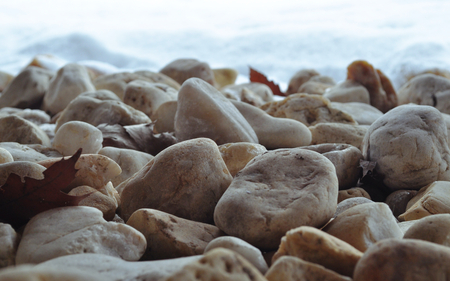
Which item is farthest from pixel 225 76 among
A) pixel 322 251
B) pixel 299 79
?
pixel 322 251

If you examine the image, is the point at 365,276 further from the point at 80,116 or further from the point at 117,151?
the point at 80,116

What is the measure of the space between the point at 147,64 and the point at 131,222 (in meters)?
5.50

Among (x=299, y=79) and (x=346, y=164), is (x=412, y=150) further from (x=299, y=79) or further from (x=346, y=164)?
(x=299, y=79)

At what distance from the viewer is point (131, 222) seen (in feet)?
3.89

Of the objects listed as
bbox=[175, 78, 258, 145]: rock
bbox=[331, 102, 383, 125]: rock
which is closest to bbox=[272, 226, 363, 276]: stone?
bbox=[175, 78, 258, 145]: rock

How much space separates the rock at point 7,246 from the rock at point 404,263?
31.5 inches

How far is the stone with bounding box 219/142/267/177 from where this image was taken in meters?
1.66

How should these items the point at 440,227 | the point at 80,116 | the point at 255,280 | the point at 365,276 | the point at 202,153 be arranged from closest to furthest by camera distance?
1. the point at 255,280
2. the point at 365,276
3. the point at 440,227
4. the point at 202,153
5. the point at 80,116

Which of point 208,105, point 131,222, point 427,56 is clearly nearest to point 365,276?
point 131,222

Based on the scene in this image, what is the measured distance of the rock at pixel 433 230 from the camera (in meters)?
1.04

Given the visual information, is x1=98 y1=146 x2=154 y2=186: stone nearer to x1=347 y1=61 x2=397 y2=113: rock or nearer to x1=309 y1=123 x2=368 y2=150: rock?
x1=309 y1=123 x2=368 y2=150: rock

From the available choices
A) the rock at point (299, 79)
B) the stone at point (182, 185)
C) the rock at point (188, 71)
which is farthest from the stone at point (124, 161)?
the rock at point (299, 79)

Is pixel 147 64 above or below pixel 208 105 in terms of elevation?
below

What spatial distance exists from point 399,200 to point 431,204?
235 millimetres
